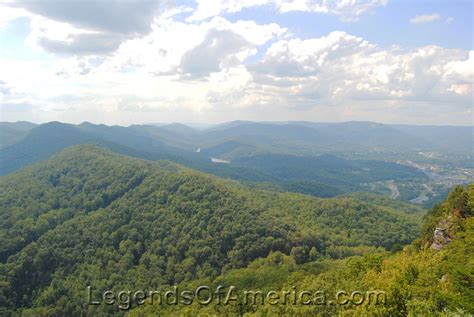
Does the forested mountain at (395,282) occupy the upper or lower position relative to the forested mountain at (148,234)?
upper

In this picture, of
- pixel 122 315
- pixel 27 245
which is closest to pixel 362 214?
pixel 122 315

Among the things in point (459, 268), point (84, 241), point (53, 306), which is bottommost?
point (53, 306)

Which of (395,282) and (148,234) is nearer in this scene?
(395,282)

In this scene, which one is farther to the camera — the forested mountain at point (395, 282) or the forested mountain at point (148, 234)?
the forested mountain at point (148, 234)

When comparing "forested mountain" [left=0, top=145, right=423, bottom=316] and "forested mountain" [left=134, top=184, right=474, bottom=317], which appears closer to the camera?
"forested mountain" [left=134, top=184, right=474, bottom=317]

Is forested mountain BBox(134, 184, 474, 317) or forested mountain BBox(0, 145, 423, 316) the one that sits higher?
forested mountain BBox(134, 184, 474, 317)

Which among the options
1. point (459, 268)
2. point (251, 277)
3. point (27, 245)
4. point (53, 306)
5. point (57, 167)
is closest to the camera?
point (459, 268)

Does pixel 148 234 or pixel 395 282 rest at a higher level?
pixel 395 282

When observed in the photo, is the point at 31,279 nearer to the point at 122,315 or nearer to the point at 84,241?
the point at 84,241
